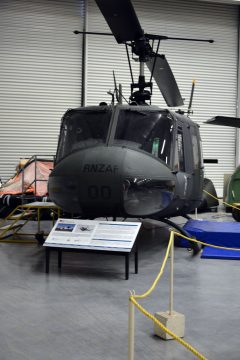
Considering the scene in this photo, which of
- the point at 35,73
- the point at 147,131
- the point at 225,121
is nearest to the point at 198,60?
the point at 35,73

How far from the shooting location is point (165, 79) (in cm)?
784

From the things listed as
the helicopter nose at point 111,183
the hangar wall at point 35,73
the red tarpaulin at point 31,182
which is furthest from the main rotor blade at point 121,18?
the hangar wall at point 35,73

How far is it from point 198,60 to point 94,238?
11467mm

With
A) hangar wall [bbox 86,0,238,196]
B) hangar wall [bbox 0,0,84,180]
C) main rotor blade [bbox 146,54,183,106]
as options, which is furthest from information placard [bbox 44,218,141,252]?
hangar wall [bbox 86,0,238,196]

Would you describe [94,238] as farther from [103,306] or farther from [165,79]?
[165,79]

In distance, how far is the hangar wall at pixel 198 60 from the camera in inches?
589

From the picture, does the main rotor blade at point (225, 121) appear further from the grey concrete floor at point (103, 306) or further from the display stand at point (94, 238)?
the display stand at point (94, 238)

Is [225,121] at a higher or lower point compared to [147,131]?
higher

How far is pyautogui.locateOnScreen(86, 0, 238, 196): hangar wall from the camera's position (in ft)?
49.1

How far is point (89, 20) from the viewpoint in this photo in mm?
14828

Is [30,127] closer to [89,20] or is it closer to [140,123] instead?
[89,20]

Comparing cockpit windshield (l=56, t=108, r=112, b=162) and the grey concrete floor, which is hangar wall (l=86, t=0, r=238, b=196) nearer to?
cockpit windshield (l=56, t=108, r=112, b=162)

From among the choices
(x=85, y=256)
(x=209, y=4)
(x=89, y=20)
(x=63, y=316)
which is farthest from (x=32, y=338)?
(x=209, y=4)

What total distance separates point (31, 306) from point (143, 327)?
1102 millimetres
